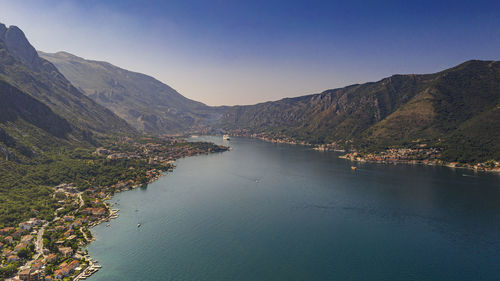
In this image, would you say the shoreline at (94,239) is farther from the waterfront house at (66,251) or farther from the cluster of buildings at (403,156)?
the cluster of buildings at (403,156)

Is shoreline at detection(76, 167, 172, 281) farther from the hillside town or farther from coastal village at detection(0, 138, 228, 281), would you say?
the hillside town

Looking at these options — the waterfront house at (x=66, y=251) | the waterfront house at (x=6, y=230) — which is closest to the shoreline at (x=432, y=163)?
the waterfront house at (x=66, y=251)

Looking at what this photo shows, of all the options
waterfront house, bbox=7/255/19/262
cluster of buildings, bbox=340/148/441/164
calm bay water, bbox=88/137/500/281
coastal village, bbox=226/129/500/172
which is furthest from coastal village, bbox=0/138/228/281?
coastal village, bbox=226/129/500/172

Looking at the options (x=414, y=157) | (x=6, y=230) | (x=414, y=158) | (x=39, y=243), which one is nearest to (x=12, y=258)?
(x=39, y=243)

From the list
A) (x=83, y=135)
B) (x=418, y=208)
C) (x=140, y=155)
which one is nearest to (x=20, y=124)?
(x=83, y=135)

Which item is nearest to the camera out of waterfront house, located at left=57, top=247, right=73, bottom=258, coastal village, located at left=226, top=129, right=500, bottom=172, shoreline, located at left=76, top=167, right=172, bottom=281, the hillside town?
shoreline, located at left=76, top=167, right=172, bottom=281

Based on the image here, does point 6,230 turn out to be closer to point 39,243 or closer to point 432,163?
point 39,243

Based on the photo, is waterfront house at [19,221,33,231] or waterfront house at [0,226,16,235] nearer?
waterfront house at [0,226,16,235]

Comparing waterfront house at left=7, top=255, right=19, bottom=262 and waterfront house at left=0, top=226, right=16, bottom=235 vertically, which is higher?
waterfront house at left=0, top=226, right=16, bottom=235

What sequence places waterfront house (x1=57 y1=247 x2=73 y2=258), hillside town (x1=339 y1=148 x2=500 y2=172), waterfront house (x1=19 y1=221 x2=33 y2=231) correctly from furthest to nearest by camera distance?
hillside town (x1=339 y1=148 x2=500 y2=172)
waterfront house (x1=19 y1=221 x2=33 y2=231)
waterfront house (x1=57 y1=247 x2=73 y2=258)

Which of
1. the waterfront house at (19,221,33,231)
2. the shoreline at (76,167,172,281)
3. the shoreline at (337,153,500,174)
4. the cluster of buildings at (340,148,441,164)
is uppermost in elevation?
the cluster of buildings at (340,148,441,164)
